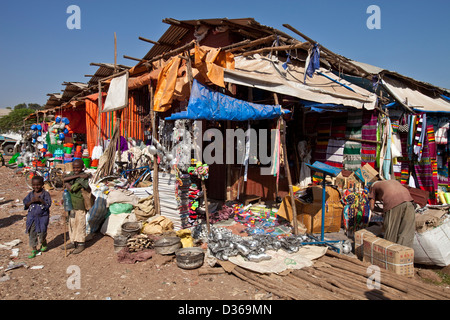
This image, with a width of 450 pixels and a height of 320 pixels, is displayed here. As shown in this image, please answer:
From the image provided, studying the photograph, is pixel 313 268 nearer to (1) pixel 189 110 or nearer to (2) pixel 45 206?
(1) pixel 189 110

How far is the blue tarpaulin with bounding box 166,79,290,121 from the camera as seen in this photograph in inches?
210

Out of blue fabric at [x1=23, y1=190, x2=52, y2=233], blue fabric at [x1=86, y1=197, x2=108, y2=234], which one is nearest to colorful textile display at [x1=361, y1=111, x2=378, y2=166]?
blue fabric at [x1=86, y1=197, x2=108, y2=234]

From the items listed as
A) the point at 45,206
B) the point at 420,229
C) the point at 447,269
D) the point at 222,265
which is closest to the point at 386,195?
the point at 420,229

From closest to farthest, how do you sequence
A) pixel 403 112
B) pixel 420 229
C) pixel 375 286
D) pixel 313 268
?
pixel 375 286 → pixel 313 268 → pixel 420 229 → pixel 403 112

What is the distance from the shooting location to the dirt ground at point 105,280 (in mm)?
3947

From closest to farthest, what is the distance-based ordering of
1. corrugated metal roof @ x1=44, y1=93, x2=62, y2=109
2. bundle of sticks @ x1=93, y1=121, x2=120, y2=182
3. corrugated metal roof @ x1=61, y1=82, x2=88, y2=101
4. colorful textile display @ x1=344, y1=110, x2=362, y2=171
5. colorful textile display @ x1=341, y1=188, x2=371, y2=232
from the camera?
colorful textile display @ x1=341, y1=188, x2=371, y2=232
colorful textile display @ x1=344, y1=110, x2=362, y2=171
bundle of sticks @ x1=93, y1=121, x2=120, y2=182
corrugated metal roof @ x1=61, y1=82, x2=88, y2=101
corrugated metal roof @ x1=44, y1=93, x2=62, y2=109

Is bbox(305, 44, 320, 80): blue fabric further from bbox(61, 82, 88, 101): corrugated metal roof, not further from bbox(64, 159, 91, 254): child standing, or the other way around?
bbox(61, 82, 88, 101): corrugated metal roof

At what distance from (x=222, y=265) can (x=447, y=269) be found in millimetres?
4041

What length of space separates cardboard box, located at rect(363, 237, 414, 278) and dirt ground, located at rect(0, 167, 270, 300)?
211 centimetres

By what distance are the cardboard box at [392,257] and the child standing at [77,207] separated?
5.34 m

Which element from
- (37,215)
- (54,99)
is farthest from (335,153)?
(54,99)
